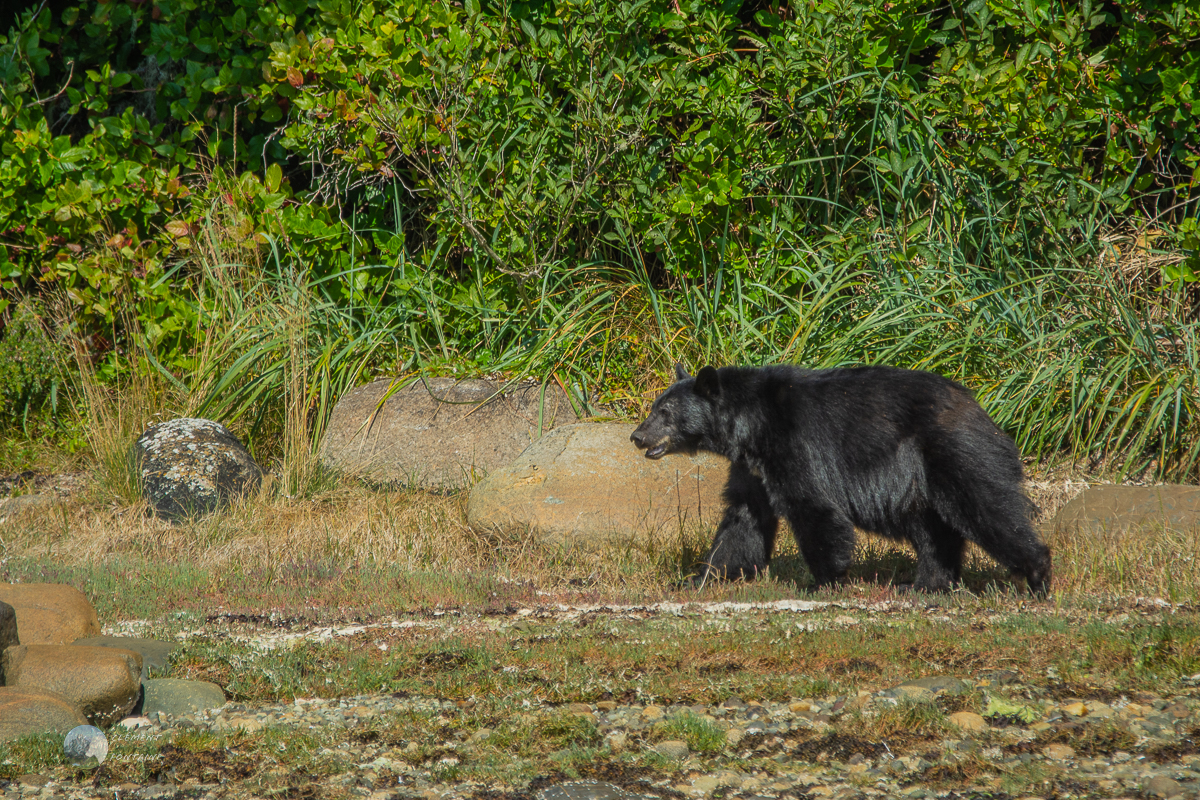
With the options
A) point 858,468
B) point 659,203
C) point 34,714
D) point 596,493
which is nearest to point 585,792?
point 34,714

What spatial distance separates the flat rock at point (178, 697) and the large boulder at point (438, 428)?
4083mm

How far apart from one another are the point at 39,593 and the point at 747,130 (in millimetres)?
6071

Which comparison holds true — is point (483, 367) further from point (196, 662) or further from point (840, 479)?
point (196, 662)

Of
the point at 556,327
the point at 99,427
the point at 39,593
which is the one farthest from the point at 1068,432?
the point at 99,427

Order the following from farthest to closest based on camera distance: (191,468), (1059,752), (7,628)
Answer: (191,468) → (7,628) → (1059,752)

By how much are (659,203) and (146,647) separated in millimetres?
5425

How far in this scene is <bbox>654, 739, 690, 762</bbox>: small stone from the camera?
11.6 ft

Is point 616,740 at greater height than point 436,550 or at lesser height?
greater

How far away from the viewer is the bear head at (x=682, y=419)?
238 inches

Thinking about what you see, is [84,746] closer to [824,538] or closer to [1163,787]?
[1163,787]

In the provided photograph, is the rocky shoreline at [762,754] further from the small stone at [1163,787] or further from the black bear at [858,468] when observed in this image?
the black bear at [858,468]

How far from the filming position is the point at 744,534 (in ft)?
20.0

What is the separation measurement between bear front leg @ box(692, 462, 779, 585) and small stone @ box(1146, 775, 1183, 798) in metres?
3.01

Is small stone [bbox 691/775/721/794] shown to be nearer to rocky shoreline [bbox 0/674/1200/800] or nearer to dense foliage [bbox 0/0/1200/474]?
rocky shoreline [bbox 0/674/1200/800]
